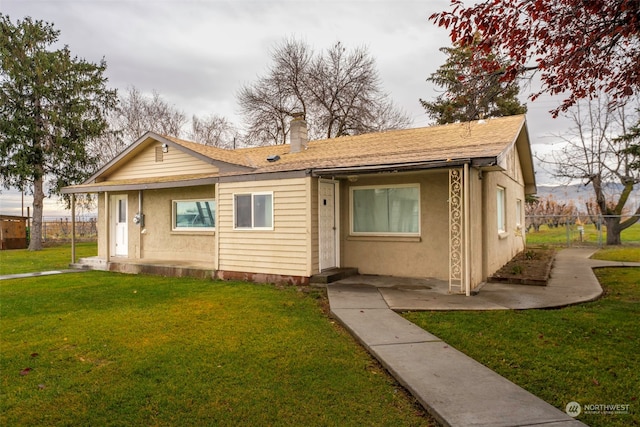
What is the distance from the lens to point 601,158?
69.2 feet

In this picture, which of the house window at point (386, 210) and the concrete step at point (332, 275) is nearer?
the concrete step at point (332, 275)

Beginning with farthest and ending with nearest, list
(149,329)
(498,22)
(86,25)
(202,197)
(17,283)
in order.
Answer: (202,197), (86,25), (17,283), (149,329), (498,22)

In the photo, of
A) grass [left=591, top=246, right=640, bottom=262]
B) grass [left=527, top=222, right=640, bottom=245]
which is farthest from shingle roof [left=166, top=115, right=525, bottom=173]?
grass [left=527, top=222, right=640, bottom=245]

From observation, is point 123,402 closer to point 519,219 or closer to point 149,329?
point 149,329

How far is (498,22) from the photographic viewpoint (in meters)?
5.09

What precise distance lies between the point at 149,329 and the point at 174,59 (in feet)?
46.9

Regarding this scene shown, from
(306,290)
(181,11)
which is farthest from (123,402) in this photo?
(181,11)

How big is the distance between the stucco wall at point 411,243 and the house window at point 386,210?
139mm

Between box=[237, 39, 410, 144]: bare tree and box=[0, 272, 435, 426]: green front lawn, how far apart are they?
67.4 feet

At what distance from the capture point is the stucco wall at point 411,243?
9.48 meters

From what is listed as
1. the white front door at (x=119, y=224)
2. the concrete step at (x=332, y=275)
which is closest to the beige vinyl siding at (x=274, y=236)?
the concrete step at (x=332, y=275)

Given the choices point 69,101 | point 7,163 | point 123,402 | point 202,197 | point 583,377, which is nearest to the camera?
point 123,402

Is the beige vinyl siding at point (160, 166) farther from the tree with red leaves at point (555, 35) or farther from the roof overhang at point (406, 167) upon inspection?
the tree with red leaves at point (555, 35)

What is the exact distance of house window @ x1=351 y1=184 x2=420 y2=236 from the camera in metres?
9.92
